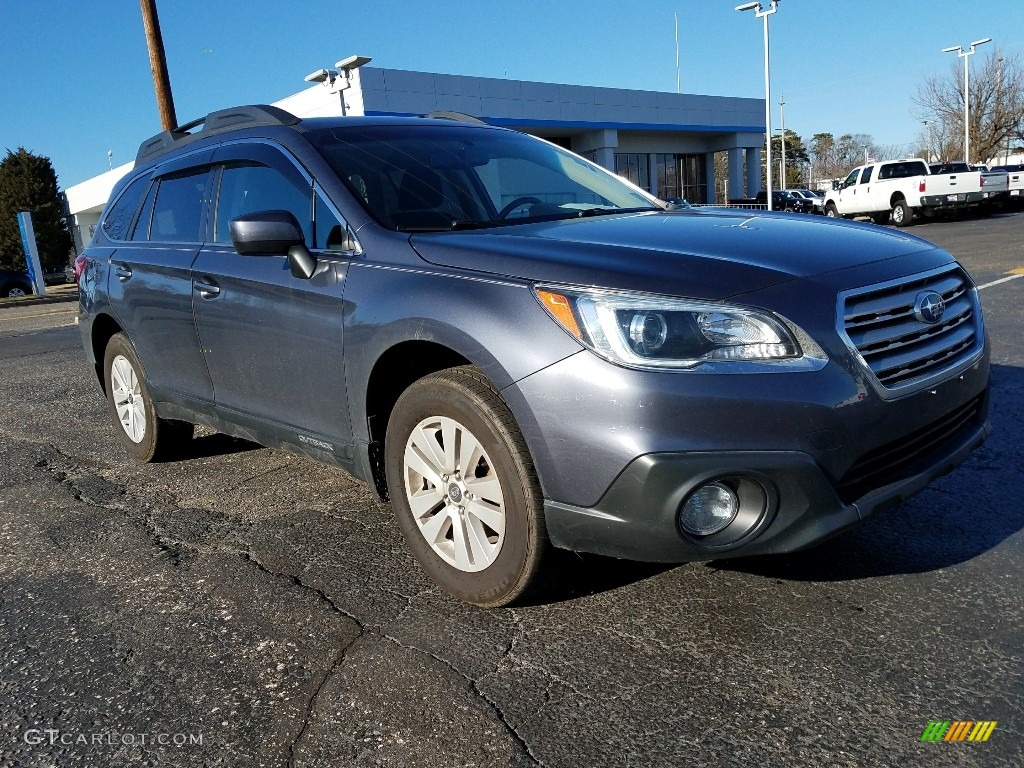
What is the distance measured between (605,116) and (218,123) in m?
31.8

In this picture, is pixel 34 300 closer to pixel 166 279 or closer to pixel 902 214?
pixel 166 279

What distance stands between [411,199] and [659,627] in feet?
6.16

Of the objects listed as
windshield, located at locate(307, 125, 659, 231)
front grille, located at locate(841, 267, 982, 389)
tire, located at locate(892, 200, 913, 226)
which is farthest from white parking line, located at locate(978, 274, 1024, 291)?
tire, located at locate(892, 200, 913, 226)

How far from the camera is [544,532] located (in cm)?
259

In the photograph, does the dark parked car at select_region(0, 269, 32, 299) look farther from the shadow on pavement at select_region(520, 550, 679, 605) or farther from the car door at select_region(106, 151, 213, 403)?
the shadow on pavement at select_region(520, 550, 679, 605)

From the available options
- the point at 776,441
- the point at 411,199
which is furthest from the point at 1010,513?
the point at 411,199

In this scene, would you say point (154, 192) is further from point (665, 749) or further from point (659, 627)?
point (665, 749)

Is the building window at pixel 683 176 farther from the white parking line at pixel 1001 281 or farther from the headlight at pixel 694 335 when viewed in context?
the headlight at pixel 694 335

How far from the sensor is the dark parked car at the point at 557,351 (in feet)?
7.77

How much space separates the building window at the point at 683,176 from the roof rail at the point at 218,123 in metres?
35.4

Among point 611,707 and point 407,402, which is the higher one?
point 407,402

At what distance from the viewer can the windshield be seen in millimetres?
3352

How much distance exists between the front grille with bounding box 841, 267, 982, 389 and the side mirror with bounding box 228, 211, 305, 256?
2.00m

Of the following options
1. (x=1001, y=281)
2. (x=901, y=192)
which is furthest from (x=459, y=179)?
(x=901, y=192)
